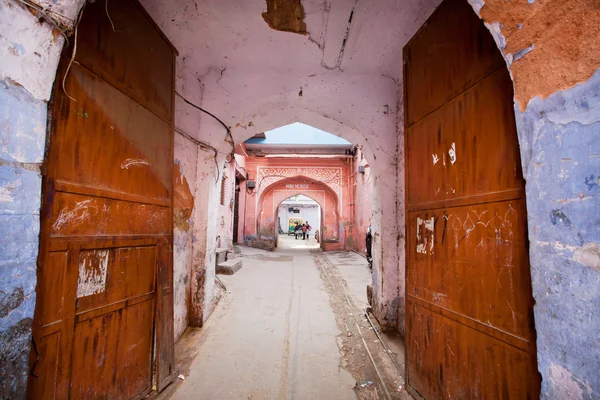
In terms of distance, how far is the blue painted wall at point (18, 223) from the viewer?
1.00 m

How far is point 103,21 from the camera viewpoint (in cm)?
151

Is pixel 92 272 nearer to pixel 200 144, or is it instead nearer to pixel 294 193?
pixel 200 144

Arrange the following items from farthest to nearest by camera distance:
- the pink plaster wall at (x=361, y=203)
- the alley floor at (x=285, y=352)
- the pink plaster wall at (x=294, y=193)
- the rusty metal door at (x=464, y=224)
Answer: the pink plaster wall at (x=294, y=193)
the pink plaster wall at (x=361, y=203)
the alley floor at (x=285, y=352)
the rusty metal door at (x=464, y=224)

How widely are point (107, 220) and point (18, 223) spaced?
49 cm

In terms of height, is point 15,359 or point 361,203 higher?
point 361,203

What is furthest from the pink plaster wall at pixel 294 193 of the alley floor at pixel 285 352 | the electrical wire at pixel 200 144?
the electrical wire at pixel 200 144

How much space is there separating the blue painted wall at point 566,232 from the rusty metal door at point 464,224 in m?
0.14

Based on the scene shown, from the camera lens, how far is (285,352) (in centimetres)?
255

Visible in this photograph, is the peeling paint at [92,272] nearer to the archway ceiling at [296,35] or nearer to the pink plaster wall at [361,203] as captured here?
the archway ceiling at [296,35]

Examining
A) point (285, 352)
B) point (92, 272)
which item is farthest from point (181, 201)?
point (285, 352)

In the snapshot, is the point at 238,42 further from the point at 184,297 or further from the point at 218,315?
the point at 218,315

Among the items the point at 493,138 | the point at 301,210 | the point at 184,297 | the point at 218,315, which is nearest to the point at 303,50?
the point at 493,138

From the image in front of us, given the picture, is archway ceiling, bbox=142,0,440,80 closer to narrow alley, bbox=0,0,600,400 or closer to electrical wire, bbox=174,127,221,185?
narrow alley, bbox=0,0,600,400

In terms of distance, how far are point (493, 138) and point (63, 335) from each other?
87.0 inches
